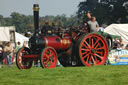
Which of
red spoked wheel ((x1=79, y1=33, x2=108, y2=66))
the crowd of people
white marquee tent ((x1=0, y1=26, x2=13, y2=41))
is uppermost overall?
white marquee tent ((x1=0, y1=26, x2=13, y2=41))

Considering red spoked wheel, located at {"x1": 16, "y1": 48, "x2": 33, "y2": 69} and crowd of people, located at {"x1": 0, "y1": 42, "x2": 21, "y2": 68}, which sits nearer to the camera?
red spoked wheel, located at {"x1": 16, "y1": 48, "x2": 33, "y2": 69}

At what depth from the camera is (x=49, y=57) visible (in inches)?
487

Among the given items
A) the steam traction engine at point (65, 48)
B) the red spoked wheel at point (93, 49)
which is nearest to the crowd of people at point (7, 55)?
the steam traction engine at point (65, 48)

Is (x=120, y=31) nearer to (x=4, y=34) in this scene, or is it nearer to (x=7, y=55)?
(x=7, y=55)

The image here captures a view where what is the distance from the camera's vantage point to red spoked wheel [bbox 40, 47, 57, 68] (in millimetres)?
12227

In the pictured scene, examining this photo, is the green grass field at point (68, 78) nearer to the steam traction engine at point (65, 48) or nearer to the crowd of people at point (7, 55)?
the steam traction engine at point (65, 48)

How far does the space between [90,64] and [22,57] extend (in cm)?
237

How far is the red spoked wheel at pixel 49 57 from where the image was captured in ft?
40.1

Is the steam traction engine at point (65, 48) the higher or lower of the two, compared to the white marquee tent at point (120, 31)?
lower

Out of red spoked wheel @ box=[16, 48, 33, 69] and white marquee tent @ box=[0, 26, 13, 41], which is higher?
white marquee tent @ box=[0, 26, 13, 41]

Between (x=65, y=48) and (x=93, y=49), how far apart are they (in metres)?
1.00

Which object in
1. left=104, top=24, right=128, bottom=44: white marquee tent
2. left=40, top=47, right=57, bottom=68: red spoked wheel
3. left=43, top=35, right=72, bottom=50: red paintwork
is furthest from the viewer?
left=104, top=24, right=128, bottom=44: white marquee tent

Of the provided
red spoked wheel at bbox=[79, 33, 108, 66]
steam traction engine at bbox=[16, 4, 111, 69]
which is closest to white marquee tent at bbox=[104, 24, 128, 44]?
steam traction engine at bbox=[16, 4, 111, 69]

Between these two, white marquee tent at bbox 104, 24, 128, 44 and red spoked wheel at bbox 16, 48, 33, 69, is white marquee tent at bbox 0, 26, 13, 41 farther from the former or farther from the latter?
red spoked wheel at bbox 16, 48, 33, 69
